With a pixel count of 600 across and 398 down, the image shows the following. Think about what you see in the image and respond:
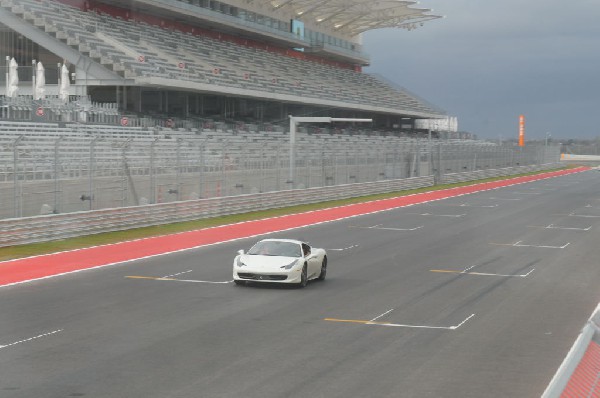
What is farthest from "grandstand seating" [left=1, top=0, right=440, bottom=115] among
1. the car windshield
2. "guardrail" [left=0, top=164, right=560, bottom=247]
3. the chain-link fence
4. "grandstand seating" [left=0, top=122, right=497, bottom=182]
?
the car windshield

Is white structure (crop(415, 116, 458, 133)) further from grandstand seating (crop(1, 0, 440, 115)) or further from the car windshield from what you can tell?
the car windshield

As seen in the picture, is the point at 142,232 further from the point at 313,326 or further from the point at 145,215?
the point at 313,326

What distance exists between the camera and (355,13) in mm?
103812

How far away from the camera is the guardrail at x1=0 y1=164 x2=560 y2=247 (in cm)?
2929

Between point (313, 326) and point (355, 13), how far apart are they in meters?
90.2

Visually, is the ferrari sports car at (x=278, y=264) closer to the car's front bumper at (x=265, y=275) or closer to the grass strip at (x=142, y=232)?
the car's front bumper at (x=265, y=275)

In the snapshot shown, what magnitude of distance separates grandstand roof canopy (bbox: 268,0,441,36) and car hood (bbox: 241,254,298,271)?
69.9m

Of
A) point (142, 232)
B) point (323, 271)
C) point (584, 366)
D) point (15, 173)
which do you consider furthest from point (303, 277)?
point (142, 232)

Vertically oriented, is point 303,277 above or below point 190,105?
below

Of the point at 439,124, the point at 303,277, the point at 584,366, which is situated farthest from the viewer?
the point at 439,124

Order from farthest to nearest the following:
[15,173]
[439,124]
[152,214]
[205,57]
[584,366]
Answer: [439,124], [205,57], [152,214], [15,173], [584,366]

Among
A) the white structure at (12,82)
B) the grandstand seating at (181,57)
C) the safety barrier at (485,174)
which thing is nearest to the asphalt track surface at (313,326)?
the white structure at (12,82)

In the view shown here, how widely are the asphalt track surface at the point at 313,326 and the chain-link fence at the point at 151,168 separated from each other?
526cm

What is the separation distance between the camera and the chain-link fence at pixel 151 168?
29.9 meters
